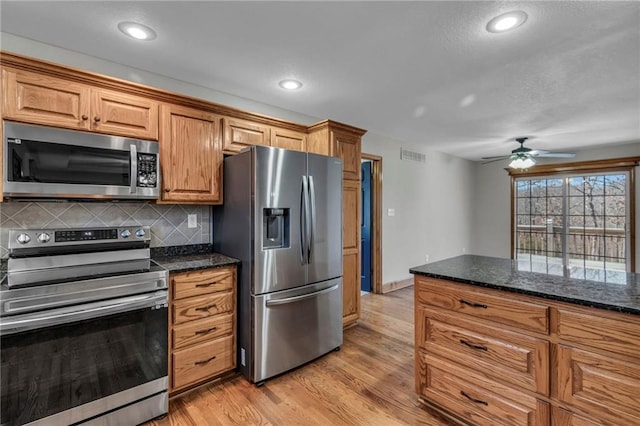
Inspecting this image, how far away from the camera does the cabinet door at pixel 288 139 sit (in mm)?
3029

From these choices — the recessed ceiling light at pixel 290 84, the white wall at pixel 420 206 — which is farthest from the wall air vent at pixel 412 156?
the recessed ceiling light at pixel 290 84

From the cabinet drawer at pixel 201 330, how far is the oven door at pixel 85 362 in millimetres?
118

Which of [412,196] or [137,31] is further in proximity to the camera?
[412,196]

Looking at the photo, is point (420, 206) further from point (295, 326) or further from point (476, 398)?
point (476, 398)

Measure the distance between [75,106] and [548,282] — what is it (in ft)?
10.2

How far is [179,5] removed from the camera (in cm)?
169

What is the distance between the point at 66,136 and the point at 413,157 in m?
4.77

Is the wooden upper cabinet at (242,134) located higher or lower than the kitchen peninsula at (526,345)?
higher

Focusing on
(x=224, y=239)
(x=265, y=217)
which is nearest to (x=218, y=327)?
(x=224, y=239)

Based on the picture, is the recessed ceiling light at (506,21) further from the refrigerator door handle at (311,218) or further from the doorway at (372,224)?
the doorway at (372,224)

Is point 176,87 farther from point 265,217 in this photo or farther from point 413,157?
point 413,157

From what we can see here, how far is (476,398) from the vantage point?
172 cm

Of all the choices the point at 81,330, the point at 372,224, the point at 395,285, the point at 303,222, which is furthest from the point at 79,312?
the point at 395,285

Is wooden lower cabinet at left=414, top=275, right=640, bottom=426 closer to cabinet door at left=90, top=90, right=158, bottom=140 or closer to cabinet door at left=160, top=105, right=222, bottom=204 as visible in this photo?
cabinet door at left=160, top=105, right=222, bottom=204
